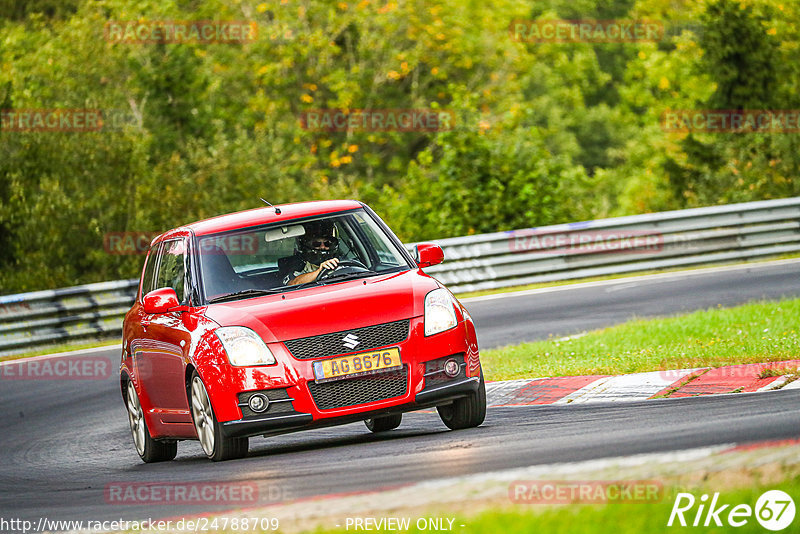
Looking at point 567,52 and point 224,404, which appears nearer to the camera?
point 224,404

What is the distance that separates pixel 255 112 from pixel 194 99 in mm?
11082

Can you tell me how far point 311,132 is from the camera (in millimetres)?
43875

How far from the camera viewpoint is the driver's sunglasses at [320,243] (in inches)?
377

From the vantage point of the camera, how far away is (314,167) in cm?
4488

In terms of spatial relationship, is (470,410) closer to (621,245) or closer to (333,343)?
(333,343)

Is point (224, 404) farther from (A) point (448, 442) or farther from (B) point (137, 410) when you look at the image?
(B) point (137, 410)

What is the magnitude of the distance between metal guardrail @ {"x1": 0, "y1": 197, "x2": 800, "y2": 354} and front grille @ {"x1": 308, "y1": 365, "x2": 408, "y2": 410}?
12.9 meters

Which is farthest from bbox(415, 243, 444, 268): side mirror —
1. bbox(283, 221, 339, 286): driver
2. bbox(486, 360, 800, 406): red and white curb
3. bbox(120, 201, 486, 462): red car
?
bbox(486, 360, 800, 406): red and white curb

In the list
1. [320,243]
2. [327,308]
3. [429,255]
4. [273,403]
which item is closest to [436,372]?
[327,308]

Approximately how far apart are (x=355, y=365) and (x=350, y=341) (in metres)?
0.16


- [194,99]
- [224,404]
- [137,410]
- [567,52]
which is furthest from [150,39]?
[567,52]

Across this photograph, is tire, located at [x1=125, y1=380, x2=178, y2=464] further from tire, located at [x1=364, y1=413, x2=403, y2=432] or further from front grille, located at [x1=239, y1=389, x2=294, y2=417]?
front grille, located at [x1=239, y1=389, x2=294, y2=417]

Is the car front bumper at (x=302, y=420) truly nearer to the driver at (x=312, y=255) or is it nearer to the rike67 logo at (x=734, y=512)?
the driver at (x=312, y=255)

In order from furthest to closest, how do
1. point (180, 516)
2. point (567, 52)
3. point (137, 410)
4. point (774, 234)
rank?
1. point (567, 52)
2. point (774, 234)
3. point (137, 410)
4. point (180, 516)
